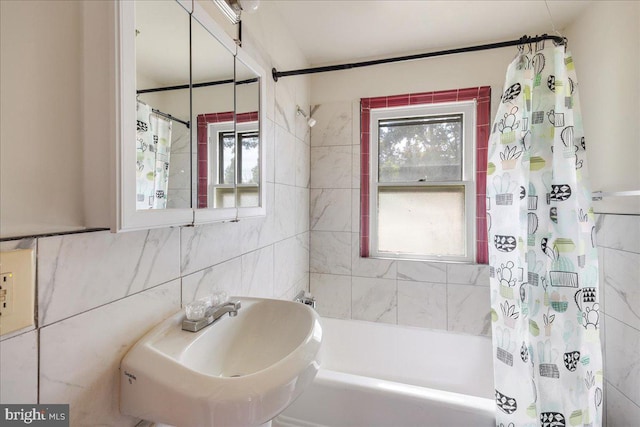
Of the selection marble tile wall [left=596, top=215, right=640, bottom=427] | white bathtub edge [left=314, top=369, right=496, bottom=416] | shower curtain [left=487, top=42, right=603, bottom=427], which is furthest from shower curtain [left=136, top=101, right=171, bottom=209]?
marble tile wall [left=596, top=215, right=640, bottom=427]

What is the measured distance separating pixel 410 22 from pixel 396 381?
2.39m

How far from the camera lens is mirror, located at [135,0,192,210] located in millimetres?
711

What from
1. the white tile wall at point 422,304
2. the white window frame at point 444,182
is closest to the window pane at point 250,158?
the white window frame at point 444,182

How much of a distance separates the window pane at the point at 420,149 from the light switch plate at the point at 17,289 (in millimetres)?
2000

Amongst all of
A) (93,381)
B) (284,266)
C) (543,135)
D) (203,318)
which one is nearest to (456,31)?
(543,135)

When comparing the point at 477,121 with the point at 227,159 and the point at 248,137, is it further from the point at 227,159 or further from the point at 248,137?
the point at 227,159

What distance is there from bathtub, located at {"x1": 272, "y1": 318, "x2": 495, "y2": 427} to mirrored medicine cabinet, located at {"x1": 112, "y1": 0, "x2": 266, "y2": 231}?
92 cm

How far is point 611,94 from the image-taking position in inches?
56.6

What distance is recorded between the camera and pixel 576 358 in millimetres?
1205

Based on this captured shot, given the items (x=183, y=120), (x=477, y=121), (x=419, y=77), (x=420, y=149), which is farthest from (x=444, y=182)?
(x=183, y=120)

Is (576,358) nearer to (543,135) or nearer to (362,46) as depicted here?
(543,135)

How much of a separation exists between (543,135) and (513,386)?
43.9 inches

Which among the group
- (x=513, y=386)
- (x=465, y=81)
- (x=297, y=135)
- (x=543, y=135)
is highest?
(x=465, y=81)

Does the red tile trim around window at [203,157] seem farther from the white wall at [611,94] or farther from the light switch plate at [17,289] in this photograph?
the white wall at [611,94]
